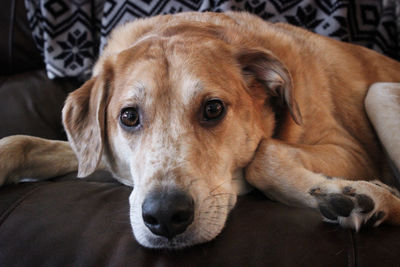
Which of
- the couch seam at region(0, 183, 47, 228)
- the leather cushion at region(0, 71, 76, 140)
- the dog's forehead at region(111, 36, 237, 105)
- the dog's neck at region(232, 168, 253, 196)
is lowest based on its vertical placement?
the leather cushion at region(0, 71, 76, 140)

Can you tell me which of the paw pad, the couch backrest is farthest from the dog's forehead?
the couch backrest

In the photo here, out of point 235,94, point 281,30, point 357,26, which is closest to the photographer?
point 235,94

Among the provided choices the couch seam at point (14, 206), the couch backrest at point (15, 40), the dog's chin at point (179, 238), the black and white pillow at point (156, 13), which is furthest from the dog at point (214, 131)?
the couch backrest at point (15, 40)

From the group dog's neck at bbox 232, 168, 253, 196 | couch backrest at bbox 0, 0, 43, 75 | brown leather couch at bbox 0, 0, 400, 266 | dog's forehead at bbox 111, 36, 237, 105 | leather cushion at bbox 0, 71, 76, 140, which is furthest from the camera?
couch backrest at bbox 0, 0, 43, 75

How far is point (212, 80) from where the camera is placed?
1.49 meters

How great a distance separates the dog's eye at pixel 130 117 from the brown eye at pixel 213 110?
263mm

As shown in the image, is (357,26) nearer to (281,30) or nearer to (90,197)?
(281,30)

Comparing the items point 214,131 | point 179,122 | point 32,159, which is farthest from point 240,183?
point 32,159

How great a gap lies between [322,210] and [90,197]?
2.70 feet

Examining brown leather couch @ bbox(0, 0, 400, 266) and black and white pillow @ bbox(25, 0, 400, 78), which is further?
black and white pillow @ bbox(25, 0, 400, 78)

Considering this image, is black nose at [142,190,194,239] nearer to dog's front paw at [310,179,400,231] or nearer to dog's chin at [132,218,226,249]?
dog's chin at [132,218,226,249]

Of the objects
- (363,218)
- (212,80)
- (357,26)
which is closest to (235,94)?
(212,80)

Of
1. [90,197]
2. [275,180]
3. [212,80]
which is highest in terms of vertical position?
[212,80]

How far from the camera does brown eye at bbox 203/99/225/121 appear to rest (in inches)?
57.8
